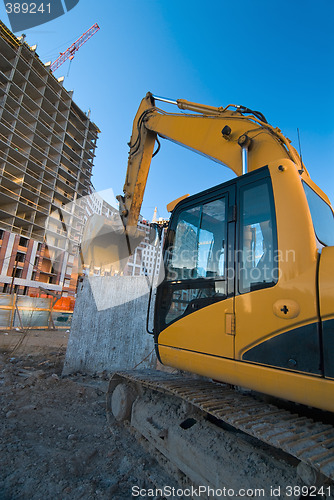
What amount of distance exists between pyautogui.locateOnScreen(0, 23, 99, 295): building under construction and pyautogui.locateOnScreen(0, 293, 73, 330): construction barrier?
22.6 meters

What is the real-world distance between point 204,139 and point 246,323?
2.73 metres

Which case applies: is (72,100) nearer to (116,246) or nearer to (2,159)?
(2,159)

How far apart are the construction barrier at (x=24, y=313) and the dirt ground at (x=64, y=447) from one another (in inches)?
385

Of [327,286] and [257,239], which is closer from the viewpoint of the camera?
[327,286]

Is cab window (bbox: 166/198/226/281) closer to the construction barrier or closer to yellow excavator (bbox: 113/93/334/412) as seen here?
yellow excavator (bbox: 113/93/334/412)

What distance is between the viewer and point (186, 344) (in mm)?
2693

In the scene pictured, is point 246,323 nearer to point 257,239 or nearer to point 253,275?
point 253,275

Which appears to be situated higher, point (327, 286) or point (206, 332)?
point (327, 286)

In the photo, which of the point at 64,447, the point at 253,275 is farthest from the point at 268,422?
the point at 64,447

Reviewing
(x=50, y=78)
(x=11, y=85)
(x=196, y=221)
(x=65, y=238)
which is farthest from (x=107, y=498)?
(x=50, y=78)

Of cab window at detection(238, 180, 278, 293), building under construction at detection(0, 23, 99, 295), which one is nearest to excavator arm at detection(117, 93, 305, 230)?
cab window at detection(238, 180, 278, 293)

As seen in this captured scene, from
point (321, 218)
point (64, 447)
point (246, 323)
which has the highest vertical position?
point (321, 218)

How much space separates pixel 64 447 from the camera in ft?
11.2

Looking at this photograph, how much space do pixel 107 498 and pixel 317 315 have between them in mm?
2537
